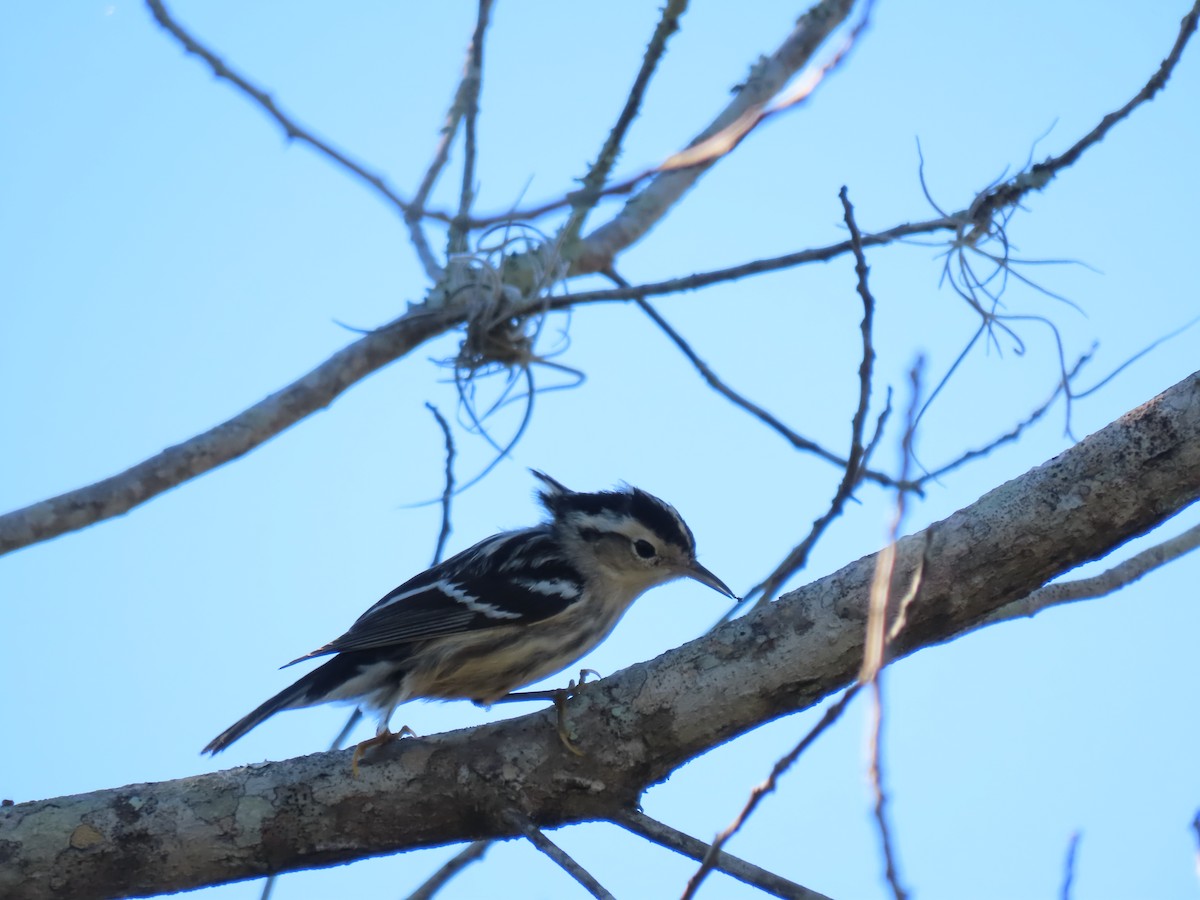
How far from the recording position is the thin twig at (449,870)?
13.1 ft

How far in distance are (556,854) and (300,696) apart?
6.43ft

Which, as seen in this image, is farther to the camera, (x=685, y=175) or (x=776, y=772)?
(x=685, y=175)

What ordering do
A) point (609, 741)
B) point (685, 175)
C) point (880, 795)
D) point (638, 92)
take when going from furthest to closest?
1. point (685, 175)
2. point (638, 92)
3. point (609, 741)
4. point (880, 795)

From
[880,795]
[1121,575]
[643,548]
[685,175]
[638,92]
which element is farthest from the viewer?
[643,548]

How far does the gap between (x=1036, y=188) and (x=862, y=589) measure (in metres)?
2.18

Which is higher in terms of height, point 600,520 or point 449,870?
point 600,520

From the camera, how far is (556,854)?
311 cm

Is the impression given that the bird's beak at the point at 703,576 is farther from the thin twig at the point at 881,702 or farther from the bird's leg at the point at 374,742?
the thin twig at the point at 881,702

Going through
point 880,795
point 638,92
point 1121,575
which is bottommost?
point 880,795

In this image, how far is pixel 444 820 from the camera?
3596 mm

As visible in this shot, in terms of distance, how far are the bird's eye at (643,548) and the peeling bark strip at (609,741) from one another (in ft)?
7.11

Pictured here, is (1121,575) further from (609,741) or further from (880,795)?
(880,795)

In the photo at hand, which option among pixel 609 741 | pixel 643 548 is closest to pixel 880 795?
pixel 609 741

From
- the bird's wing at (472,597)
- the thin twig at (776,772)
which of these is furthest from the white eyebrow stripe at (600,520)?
the thin twig at (776,772)
